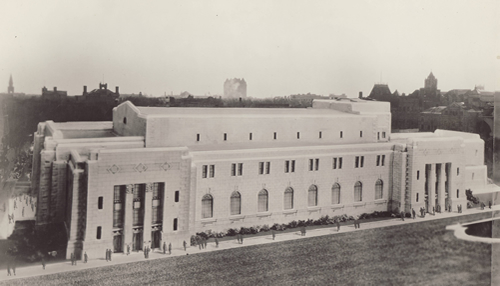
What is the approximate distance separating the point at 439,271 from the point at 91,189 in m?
15.6

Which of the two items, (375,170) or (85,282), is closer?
(85,282)

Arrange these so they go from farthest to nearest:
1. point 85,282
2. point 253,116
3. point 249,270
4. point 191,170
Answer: point 253,116 → point 191,170 → point 249,270 → point 85,282

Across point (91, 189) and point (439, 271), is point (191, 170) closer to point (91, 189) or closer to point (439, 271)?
point (91, 189)

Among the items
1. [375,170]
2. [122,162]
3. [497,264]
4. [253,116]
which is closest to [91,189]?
[122,162]

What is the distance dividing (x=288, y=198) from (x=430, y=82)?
921 cm

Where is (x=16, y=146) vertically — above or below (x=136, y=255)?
above

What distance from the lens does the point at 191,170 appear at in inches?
777

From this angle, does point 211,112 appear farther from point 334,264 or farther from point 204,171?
point 334,264

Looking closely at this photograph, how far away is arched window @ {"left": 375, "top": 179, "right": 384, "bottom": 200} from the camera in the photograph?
2461 centimetres

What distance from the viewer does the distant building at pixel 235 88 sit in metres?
19.0

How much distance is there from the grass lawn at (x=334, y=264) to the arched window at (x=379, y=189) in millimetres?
2710

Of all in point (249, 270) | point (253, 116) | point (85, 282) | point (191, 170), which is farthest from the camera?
point (253, 116)

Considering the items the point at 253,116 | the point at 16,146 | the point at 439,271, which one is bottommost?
the point at 439,271

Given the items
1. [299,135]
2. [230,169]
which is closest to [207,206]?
[230,169]
